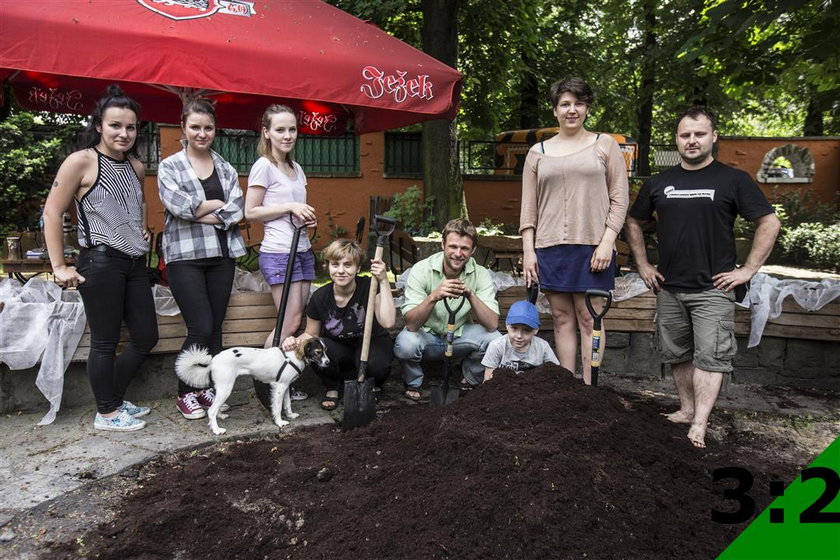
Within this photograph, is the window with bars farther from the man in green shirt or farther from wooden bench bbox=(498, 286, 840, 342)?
the man in green shirt

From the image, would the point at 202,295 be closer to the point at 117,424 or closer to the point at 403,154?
the point at 117,424

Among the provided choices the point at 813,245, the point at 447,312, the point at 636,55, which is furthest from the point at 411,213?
the point at 636,55

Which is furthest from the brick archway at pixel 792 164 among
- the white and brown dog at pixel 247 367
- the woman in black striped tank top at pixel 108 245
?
the woman in black striped tank top at pixel 108 245

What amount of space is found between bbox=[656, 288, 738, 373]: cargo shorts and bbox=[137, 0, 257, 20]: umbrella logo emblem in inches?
125

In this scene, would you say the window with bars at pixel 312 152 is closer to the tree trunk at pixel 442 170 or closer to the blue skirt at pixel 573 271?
the tree trunk at pixel 442 170

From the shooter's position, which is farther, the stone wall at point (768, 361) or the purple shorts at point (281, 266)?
the stone wall at point (768, 361)

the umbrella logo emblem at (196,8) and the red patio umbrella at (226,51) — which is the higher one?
the umbrella logo emblem at (196,8)

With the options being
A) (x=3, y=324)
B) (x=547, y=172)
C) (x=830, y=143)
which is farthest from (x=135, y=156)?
(x=830, y=143)

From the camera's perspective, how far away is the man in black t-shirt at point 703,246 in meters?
3.52

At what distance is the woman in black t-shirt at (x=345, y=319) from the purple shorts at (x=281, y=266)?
5.1 inches

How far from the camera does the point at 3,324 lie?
151 inches

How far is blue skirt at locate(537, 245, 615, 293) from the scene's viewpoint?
3775 millimetres

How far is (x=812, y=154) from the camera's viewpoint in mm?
12617

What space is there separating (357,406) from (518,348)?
966mm
